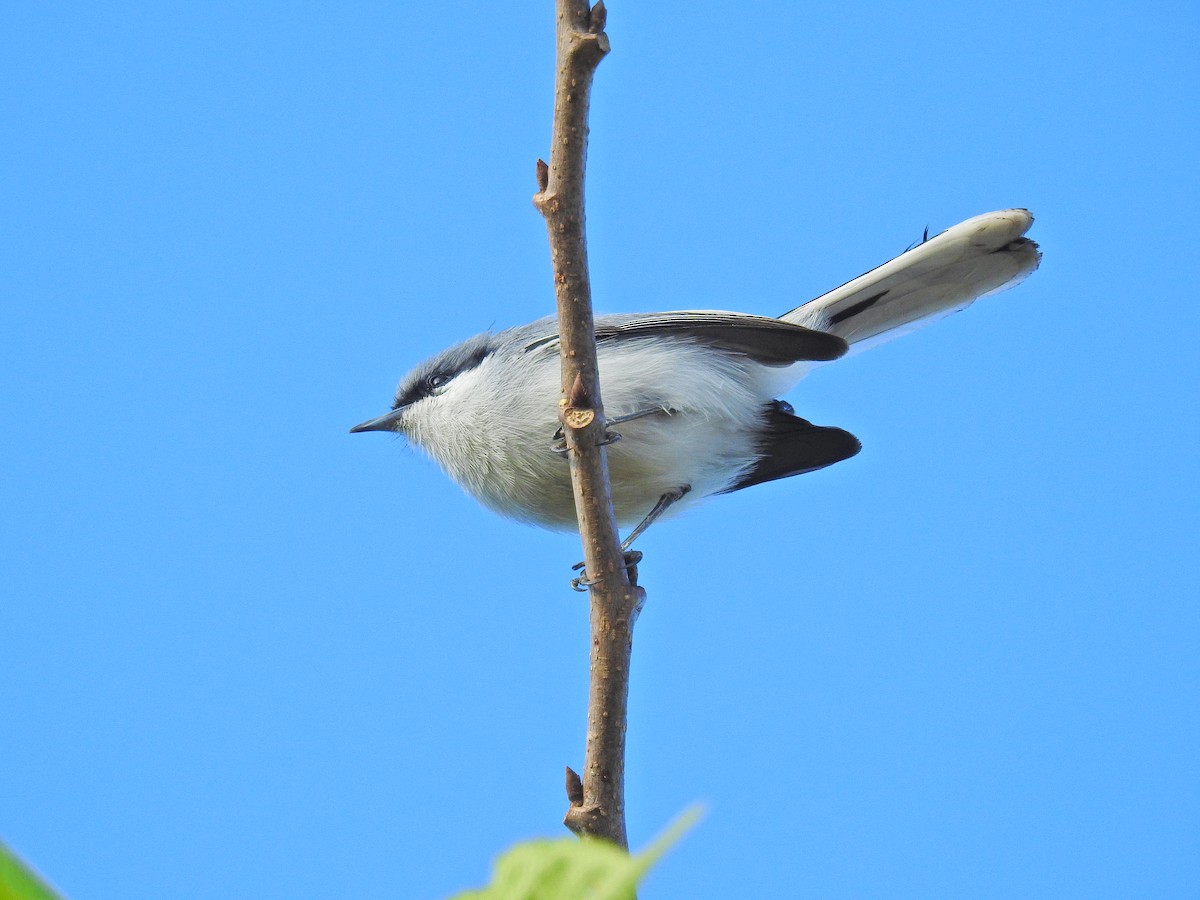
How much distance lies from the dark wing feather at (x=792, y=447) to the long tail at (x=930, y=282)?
36 cm

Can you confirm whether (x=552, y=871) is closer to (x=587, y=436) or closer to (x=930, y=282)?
(x=587, y=436)

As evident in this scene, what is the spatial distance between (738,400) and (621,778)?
1833 mm

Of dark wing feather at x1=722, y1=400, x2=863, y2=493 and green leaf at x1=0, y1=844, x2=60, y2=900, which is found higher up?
dark wing feather at x1=722, y1=400, x2=863, y2=493

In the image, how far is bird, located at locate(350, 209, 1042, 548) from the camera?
382 centimetres

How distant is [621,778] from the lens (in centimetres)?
263

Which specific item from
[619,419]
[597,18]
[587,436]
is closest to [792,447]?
[619,419]

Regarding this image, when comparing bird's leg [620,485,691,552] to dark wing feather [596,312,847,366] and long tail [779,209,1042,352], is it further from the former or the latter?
long tail [779,209,1042,352]

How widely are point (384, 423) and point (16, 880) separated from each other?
157 inches

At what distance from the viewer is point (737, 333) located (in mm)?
4031

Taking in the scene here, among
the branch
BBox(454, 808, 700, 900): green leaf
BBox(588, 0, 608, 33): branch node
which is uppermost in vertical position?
BBox(588, 0, 608, 33): branch node

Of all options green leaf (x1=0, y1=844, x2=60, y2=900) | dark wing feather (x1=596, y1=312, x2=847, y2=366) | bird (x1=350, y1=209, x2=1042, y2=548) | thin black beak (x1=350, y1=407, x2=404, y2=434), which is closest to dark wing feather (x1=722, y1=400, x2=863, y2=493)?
bird (x1=350, y1=209, x2=1042, y2=548)

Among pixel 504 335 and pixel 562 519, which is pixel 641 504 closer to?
pixel 562 519

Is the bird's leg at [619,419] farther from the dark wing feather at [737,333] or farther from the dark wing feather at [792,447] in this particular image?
the dark wing feather at [792,447]

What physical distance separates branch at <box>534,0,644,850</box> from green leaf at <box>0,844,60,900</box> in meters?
2.00
